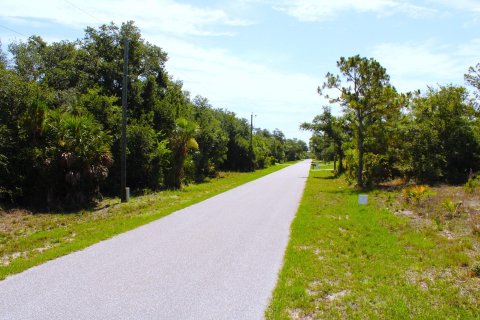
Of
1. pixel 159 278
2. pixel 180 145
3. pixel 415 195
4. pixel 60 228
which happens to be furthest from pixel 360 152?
pixel 159 278

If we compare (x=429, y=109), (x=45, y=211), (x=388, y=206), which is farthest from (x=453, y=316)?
(x=429, y=109)

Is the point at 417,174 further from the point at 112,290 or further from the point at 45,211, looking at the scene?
the point at 112,290

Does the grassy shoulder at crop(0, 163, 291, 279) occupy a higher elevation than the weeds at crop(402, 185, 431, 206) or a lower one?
lower

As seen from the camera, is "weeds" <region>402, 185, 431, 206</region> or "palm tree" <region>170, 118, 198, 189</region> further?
"palm tree" <region>170, 118, 198, 189</region>

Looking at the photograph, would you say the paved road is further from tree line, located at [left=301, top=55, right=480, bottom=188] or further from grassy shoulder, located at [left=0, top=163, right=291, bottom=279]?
tree line, located at [left=301, top=55, right=480, bottom=188]

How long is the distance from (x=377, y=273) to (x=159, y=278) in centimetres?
362

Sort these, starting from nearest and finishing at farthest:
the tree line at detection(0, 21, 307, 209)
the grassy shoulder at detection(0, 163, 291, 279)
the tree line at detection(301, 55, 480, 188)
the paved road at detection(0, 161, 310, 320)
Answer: the paved road at detection(0, 161, 310, 320) → the grassy shoulder at detection(0, 163, 291, 279) → the tree line at detection(0, 21, 307, 209) → the tree line at detection(301, 55, 480, 188)

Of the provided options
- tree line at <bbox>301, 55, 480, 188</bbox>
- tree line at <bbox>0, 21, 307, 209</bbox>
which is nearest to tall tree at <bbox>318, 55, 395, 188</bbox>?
tree line at <bbox>301, 55, 480, 188</bbox>

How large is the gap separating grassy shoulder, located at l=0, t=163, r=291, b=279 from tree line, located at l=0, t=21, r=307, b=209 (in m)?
1.51

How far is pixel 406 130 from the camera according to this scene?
2373 centimetres

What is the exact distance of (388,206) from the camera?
1511 cm

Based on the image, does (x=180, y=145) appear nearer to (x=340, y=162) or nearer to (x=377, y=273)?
(x=377, y=273)

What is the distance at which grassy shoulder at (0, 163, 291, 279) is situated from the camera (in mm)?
7816

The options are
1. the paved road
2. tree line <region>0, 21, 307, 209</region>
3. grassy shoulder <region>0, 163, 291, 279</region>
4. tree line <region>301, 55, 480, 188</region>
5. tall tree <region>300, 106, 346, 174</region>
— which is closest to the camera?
the paved road
